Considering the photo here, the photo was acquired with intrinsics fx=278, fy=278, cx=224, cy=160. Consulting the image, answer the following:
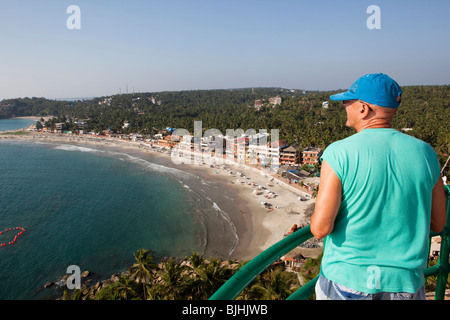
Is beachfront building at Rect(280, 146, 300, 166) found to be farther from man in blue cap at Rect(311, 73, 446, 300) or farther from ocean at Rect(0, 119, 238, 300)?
man in blue cap at Rect(311, 73, 446, 300)

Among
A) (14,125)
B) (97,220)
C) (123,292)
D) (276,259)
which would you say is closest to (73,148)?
(97,220)

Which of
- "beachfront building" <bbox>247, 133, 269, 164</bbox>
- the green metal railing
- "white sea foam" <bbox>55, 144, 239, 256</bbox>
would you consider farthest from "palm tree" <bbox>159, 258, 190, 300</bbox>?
"beachfront building" <bbox>247, 133, 269, 164</bbox>

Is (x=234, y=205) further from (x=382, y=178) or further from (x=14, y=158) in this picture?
(x=14, y=158)

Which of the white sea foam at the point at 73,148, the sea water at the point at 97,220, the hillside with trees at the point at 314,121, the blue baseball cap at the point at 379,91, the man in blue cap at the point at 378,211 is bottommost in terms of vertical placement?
the sea water at the point at 97,220

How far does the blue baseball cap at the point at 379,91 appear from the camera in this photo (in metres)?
1.26

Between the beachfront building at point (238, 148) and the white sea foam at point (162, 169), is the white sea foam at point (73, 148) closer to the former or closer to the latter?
the white sea foam at point (162, 169)

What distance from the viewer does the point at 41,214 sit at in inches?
982

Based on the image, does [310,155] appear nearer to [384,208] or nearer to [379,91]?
[379,91]

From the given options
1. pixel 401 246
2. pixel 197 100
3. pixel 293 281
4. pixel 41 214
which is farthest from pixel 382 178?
pixel 197 100

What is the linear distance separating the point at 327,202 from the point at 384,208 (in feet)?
0.69

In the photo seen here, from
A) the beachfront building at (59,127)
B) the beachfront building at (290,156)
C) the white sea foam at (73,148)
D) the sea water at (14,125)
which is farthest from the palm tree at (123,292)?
the sea water at (14,125)

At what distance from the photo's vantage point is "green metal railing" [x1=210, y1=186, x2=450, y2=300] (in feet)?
3.96

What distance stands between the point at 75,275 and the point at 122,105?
338ft

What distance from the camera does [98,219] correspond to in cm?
2384
